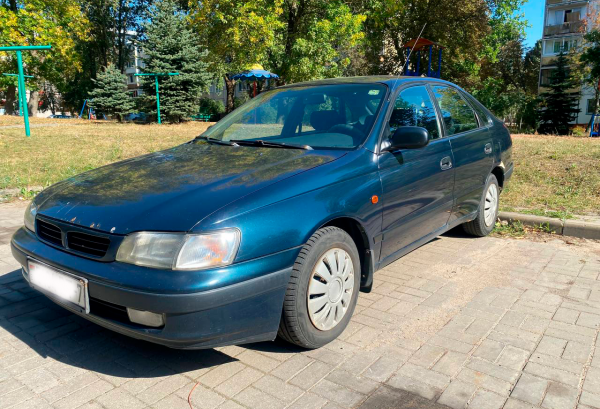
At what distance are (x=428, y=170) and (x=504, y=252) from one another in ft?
5.51

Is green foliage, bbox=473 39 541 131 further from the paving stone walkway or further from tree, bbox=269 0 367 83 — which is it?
the paving stone walkway

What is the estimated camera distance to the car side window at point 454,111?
4254 millimetres

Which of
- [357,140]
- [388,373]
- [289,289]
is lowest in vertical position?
[388,373]

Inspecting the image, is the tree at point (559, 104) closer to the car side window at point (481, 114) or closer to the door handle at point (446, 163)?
the car side window at point (481, 114)

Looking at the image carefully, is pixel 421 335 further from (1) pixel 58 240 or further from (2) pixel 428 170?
(1) pixel 58 240

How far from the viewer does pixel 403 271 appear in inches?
167

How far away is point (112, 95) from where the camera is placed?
26641mm

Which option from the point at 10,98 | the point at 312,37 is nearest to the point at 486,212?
the point at 312,37

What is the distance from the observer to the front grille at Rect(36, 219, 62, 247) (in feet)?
8.84

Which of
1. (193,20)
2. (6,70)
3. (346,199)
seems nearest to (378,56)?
(193,20)

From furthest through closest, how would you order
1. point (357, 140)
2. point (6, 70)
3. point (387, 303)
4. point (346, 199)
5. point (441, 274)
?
point (6, 70)
point (441, 274)
point (387, 303)
point (357, 140)
point (346, 199)

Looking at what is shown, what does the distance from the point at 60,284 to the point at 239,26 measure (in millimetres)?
17254

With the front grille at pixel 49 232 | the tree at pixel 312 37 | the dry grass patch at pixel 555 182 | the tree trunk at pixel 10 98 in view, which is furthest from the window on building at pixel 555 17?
the front grille at pixel 49 232

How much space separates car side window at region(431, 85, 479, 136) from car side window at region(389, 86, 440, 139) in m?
0.21
